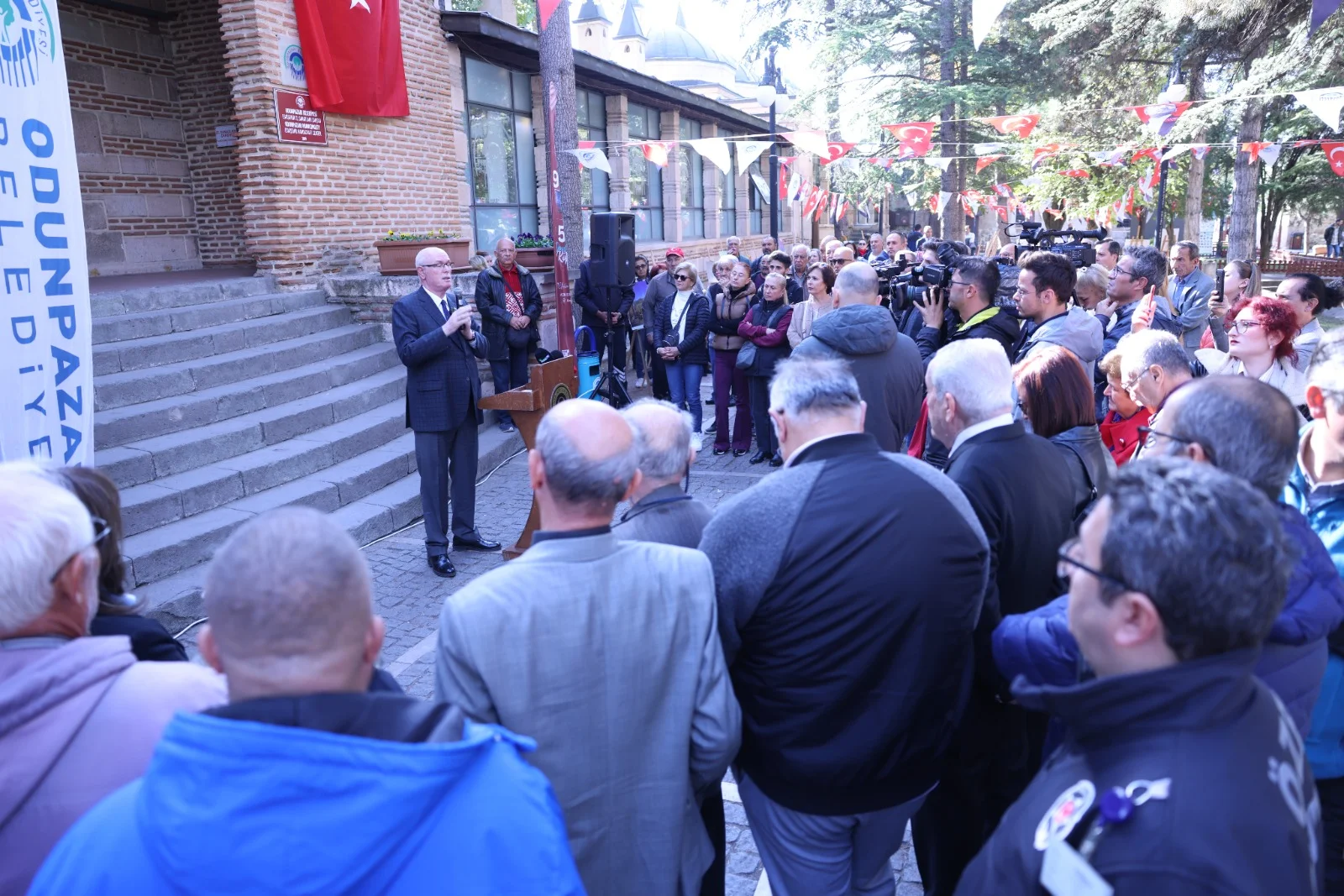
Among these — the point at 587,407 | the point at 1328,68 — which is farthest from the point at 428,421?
the point at 1328,68

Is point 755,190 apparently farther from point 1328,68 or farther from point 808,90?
point 1328,68

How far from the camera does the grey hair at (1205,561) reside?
1.18 metres

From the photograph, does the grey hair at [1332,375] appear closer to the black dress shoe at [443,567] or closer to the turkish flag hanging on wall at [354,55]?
the black dress shoe at [443,567]

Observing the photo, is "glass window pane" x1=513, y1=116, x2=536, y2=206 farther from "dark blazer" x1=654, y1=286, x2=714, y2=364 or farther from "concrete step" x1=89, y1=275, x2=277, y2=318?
"dark blazer" x1=654, y1=286, x2=714, y2=364

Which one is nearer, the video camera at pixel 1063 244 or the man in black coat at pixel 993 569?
the man in black coat at pixel 993 569

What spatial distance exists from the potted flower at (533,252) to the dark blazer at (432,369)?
5.79 metres

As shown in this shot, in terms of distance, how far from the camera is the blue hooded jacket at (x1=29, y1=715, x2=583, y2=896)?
1.06 meters

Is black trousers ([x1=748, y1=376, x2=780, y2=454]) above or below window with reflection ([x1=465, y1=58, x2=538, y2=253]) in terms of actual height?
below

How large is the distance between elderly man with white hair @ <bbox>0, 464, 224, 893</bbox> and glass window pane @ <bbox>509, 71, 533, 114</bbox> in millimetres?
13472

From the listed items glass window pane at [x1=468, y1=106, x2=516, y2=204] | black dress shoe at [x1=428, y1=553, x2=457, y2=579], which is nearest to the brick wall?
glass window pane at [x1=468, y1=106, x2=516, y2=204]

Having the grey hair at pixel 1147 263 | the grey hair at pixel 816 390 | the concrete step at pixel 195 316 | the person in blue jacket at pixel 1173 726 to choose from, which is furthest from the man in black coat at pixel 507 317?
the person in blue jacket at pixel 1173 726

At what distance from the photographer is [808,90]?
80.5ft

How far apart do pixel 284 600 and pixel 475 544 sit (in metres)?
4.88

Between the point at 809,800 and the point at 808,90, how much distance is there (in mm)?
25153
